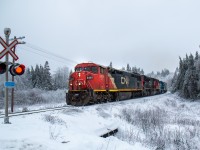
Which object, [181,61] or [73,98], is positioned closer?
[73,98]

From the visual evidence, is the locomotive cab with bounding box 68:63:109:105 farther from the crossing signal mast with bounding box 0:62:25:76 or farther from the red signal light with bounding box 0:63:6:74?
the red signal light with bounding box 0:63:6:74

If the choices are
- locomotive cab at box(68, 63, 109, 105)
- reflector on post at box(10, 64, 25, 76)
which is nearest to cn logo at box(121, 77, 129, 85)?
locomotive cab at box(68, 63, 109, 105)

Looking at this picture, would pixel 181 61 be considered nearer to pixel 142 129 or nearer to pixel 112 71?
pixel 112 71

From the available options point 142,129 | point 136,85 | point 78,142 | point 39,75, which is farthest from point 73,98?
point 39,75

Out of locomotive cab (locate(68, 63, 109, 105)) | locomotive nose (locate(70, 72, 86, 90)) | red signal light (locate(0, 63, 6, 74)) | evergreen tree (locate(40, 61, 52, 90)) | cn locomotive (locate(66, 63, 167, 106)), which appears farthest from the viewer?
evergreen tree (locate(40, 61, 52, 90))

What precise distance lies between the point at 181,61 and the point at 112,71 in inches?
1263

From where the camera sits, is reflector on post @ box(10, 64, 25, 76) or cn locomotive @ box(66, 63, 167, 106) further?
cn locomotive @ box(66, 63, 167, 106)

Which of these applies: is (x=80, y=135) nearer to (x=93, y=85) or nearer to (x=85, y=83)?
(x=85, y=83)

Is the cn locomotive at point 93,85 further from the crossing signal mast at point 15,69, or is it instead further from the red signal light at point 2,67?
the red signal light at point 2,67

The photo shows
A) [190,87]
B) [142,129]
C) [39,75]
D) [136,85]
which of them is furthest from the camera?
[39,75]

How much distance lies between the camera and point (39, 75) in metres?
75.1

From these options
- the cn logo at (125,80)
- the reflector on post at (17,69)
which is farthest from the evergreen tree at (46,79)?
the reflector on post at (17,69)

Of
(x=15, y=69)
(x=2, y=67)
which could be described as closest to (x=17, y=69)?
(x=15, y=69)

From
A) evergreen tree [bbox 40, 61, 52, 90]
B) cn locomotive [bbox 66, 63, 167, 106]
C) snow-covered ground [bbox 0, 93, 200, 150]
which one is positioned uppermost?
evergreen tree [bbox 40, 61, 52, 90]
